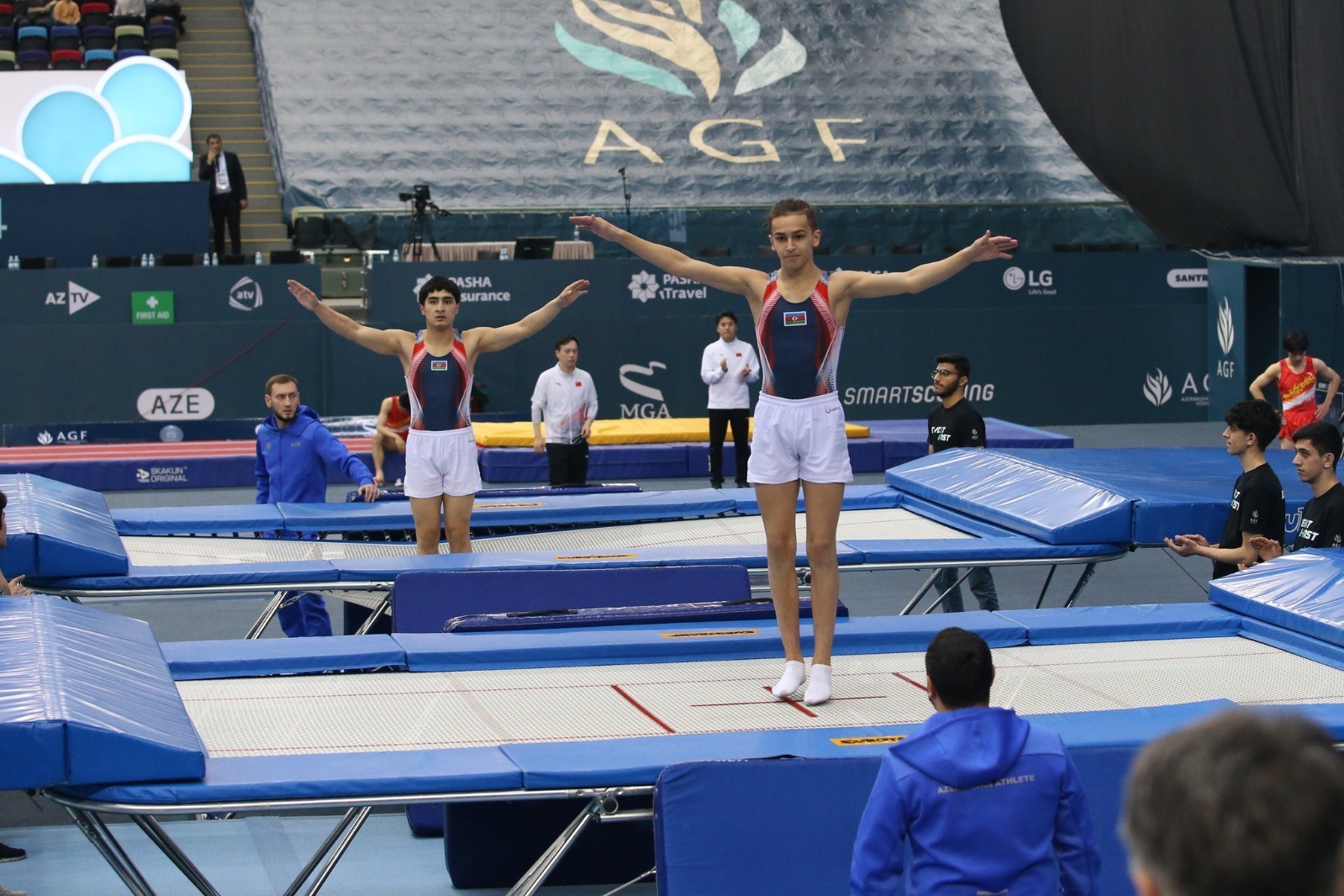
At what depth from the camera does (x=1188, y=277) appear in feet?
53.9

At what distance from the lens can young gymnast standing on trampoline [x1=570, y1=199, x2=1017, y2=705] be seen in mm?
4691

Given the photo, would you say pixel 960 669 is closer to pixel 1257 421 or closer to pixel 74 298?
pixel 1257 421

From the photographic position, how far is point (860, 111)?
21375mm

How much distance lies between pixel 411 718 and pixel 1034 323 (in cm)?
1295

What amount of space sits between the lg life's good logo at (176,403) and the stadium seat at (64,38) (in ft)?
21.4

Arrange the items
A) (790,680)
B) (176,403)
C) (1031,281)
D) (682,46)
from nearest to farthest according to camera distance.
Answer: (790,680), (176,403), (1031,281), (682,46)

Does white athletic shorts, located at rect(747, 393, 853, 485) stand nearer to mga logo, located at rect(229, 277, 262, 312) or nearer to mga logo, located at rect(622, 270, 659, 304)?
mga logo, located at rect(622, 270, 659, 304)

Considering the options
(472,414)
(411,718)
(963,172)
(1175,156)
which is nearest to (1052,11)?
(1175,156)

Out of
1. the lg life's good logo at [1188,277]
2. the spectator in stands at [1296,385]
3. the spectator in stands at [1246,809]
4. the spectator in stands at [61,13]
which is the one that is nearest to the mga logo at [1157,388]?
the lg life's good logo at [1188,277]

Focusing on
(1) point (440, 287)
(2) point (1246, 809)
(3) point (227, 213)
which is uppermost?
(3) point (227, 213)

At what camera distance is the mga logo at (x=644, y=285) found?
15555mm

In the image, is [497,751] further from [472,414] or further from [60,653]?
[472,414]

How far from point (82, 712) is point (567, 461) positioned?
7195 mm

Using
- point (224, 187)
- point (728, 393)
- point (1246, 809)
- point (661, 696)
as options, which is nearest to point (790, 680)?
point (661, 696)
